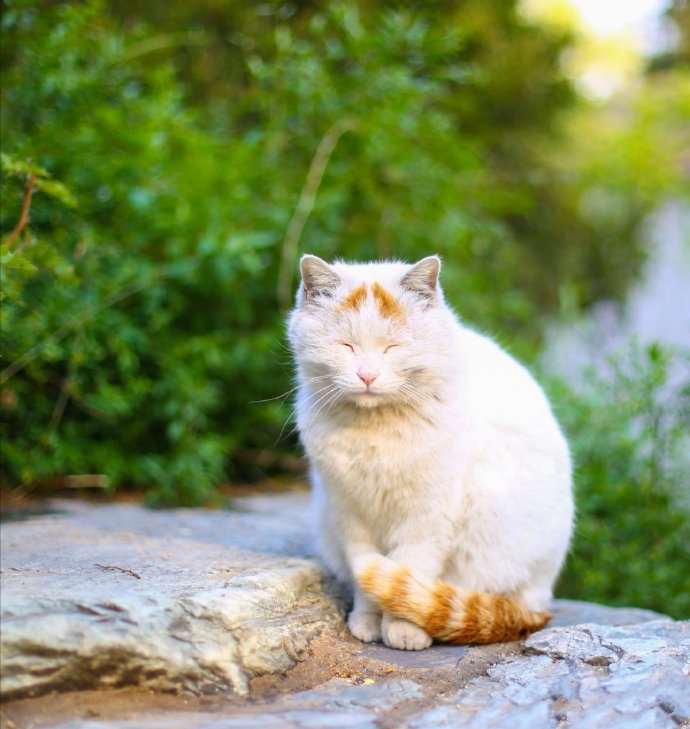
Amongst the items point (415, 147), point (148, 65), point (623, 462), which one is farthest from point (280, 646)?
point (148, 65)

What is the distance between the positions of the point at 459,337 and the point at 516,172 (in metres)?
6.00

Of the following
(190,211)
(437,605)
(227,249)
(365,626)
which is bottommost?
(365,626)

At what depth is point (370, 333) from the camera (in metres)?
2.44

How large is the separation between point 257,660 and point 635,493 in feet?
9.07

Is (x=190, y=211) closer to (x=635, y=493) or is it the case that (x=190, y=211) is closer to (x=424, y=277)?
(x=424, y=277)

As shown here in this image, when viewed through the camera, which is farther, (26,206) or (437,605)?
(26,206)

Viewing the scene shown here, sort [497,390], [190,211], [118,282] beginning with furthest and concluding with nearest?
1. [190,211]
2. [118,282]
3. [497,390]

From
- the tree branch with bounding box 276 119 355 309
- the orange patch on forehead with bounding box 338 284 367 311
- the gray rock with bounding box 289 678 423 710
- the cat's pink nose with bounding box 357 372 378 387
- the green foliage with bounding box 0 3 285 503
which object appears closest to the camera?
the gray rock with bounding box 289 678 423 710

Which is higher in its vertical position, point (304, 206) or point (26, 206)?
point (304, 206)

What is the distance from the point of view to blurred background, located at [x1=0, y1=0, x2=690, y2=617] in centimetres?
376

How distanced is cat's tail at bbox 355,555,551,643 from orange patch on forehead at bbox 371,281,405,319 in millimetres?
741

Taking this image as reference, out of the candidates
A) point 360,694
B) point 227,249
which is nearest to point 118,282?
point 227,249

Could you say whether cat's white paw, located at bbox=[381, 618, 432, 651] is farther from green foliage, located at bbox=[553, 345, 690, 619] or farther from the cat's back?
green foliage, located at bbox=[553, 345, 690, 619]

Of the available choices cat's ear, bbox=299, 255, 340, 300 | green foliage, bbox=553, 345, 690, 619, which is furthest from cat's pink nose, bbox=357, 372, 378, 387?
green foliage, bbox=553, 345, 690, 619
